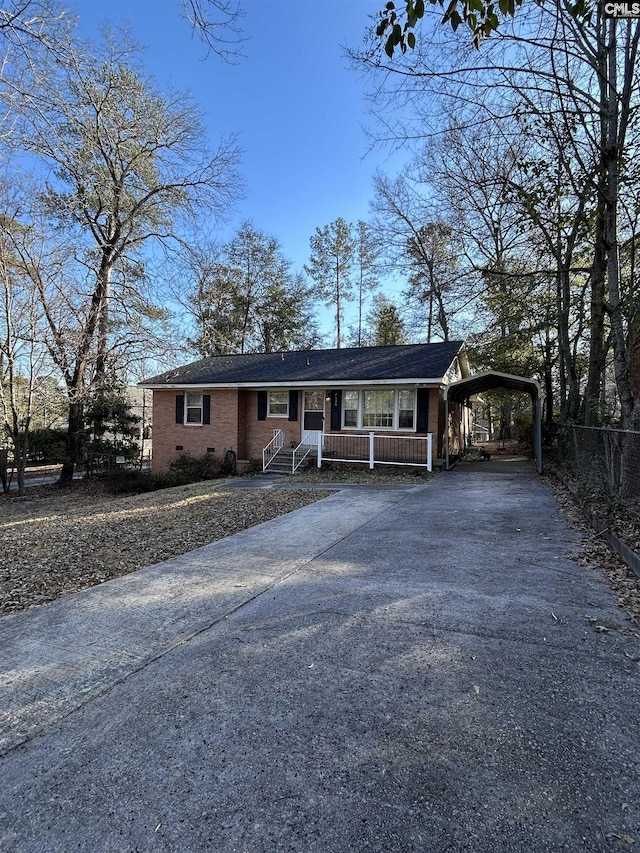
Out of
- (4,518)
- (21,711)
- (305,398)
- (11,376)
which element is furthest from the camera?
(305,398)

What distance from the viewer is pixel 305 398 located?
1548 centimetres

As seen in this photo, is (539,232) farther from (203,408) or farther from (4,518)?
(4,518)

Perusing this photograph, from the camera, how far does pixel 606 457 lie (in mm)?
6844

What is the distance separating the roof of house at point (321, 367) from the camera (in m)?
13.8

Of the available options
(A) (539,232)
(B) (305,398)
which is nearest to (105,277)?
(B) (305,398)

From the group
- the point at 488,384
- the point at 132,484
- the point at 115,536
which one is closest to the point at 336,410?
the point at 488,384

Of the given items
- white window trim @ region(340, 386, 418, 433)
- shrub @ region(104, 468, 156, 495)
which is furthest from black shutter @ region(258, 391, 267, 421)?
shrub @ region(104, 468, 156, 495)

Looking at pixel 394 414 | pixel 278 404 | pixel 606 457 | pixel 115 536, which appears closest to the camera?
pixel 115 536

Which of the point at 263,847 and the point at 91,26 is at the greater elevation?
the point at 91,26

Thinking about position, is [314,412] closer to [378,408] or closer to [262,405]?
[262,405]

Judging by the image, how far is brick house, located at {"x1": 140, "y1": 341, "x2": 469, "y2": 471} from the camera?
13.8 m

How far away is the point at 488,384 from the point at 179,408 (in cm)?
1125

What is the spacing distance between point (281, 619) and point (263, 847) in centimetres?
194

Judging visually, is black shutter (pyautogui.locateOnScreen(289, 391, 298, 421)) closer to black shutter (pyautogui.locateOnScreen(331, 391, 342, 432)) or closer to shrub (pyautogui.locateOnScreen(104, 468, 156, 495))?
black shutter (pyautogui.locateOnScreen(331, 391, 342, 432))
